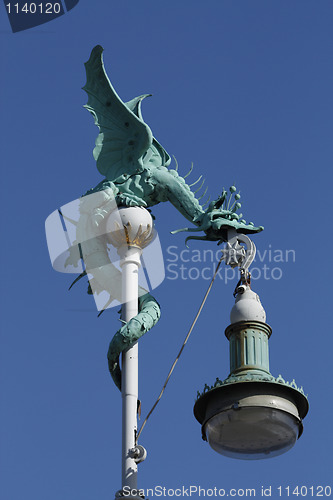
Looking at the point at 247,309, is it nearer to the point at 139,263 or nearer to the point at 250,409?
the point at 250,409

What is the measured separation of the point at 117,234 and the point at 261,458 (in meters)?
4.45

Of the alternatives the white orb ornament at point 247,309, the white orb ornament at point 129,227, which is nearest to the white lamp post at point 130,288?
the white orb ornament at point 129,227

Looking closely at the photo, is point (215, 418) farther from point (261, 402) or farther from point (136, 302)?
point (136, 302)

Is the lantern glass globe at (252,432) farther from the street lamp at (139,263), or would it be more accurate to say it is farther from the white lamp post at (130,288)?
the white lamp post at (130,288)

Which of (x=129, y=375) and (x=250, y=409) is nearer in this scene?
(x=250, y=409)

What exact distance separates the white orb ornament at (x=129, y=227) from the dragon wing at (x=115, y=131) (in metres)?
1.12

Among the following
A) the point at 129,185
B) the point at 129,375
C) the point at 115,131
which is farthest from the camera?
the point at 115,131

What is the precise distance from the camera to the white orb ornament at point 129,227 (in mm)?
A: 19594

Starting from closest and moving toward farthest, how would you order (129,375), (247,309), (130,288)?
(247,309)
(129,375)
(130,288)

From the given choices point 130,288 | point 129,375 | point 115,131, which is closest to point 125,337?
point 129,375

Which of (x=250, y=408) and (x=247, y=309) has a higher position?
(x=247, y=309)

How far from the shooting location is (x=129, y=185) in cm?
2027

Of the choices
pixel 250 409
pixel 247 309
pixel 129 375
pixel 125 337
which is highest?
pixel 247 309

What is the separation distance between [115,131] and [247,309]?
484 cm
